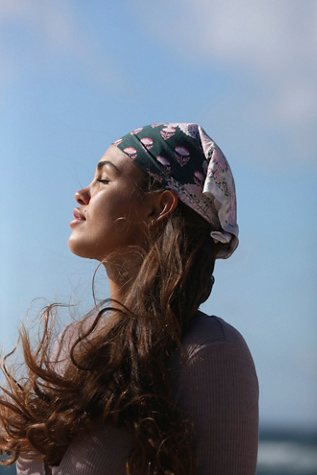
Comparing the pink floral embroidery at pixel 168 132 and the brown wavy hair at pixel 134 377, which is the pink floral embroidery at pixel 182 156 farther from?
the brown wavy hair at pixel 134 377

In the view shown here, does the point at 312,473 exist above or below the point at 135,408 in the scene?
above

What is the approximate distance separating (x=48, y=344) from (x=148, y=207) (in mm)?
411

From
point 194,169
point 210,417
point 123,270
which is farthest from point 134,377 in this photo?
point 194,169

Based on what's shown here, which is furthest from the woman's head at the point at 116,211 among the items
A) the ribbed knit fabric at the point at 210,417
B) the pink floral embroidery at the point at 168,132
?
the ribbed knit fabric at the point at 210,417

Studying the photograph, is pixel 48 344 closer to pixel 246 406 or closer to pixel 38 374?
pixel 38 374

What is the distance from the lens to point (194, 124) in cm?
173

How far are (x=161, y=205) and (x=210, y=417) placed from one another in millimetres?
544

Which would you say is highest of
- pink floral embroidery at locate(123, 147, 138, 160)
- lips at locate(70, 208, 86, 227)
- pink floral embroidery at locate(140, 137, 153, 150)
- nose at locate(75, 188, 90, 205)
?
pink floral embroidery at locate(140, 137, 153, 150)

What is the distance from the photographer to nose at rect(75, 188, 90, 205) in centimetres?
164

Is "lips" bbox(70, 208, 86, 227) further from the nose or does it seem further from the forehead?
the forehead

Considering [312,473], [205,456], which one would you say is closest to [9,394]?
[205,456]

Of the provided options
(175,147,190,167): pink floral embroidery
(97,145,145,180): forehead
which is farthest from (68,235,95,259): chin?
(175,147,190,167): pink floral embroidery

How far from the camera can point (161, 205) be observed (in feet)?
5.36

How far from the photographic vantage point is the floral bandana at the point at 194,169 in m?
1.62
